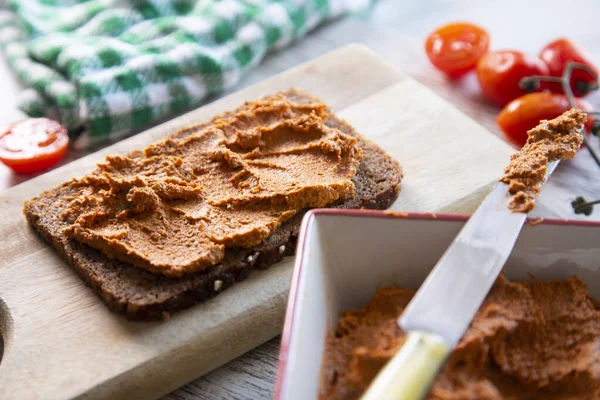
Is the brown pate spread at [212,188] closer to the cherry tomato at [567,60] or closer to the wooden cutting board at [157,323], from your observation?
the wooden cutting board at [157,323]

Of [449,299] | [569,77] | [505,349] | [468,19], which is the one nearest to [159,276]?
[449,299]

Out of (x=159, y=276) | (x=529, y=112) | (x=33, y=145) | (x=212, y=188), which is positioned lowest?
(x=33, y=145)

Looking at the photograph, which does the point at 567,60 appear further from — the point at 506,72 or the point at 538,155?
the point at 538,155

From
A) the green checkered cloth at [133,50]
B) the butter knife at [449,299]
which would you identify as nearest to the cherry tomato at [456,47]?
the green checkered cloth at [133,50]

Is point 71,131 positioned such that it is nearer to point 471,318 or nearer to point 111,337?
point 111,337

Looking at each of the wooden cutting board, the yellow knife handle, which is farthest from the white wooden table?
the yellow knife handle

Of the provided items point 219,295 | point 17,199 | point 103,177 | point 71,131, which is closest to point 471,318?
point 219,295

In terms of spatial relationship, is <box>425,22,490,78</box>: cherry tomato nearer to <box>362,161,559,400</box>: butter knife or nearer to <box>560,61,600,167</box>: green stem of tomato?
<box>560,61,600,167</box>: green stem of tomato
